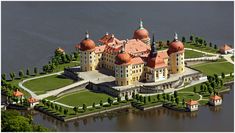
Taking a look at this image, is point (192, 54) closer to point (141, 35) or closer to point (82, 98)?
point (141, 35)

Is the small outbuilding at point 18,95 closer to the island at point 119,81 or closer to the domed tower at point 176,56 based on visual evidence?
the island at point 119,81

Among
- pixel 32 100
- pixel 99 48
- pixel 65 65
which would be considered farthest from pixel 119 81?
pixel 65 65

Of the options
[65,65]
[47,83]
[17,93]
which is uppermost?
[65,65]

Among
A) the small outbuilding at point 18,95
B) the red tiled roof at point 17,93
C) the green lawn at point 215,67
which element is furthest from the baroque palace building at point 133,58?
the small outbuilding at point 18,95

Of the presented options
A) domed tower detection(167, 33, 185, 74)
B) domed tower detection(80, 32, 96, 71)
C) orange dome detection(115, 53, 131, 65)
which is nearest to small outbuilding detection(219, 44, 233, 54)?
domed tower detection(167, 33, 185, 74)

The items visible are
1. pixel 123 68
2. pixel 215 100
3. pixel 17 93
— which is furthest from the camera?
pixel 123 68

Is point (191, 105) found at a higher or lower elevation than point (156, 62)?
lower

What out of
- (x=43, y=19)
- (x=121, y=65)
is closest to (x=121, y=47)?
(x=121, y=65)
